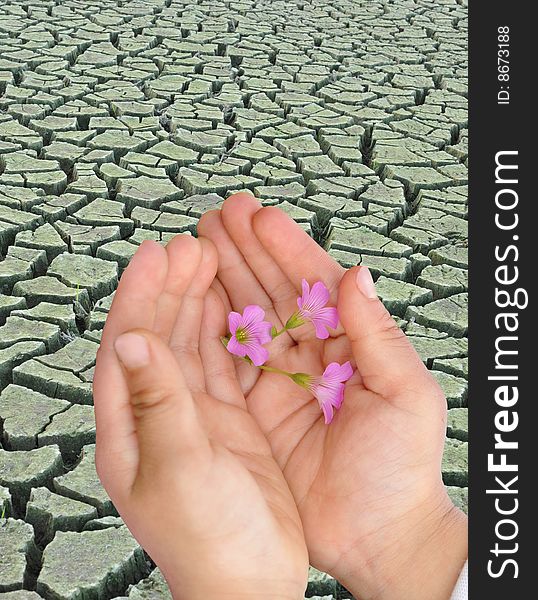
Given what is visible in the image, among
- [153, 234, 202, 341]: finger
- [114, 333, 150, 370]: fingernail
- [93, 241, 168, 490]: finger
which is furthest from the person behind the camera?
[153, 234, 202, 341]: finger

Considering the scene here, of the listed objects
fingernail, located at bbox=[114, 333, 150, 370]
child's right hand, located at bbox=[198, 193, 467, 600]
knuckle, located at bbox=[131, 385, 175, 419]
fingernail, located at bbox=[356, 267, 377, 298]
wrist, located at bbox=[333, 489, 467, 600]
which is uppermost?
fingernail, located at bbox=[114, 333, 150, 370]

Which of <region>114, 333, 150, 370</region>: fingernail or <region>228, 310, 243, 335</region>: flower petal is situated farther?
<region>228, 310, 243, 335</region>: flower petal

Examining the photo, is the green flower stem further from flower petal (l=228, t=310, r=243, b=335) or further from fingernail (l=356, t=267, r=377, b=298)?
fingernail (l=356, t=267, r=377, b=298)

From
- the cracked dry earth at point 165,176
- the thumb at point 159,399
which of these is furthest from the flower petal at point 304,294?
the cracked dry earth at point 165,176

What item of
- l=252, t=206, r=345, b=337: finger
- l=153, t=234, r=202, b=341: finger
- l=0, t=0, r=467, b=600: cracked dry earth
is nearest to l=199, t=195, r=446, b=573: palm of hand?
l=252, t=206, r=345, b=337: finger

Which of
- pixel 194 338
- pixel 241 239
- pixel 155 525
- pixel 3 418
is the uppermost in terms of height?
pixel 241 239

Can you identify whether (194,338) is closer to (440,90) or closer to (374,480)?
(374,480)

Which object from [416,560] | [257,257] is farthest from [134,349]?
[416,560]

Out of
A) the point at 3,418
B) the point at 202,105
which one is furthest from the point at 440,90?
the point at 3,418
